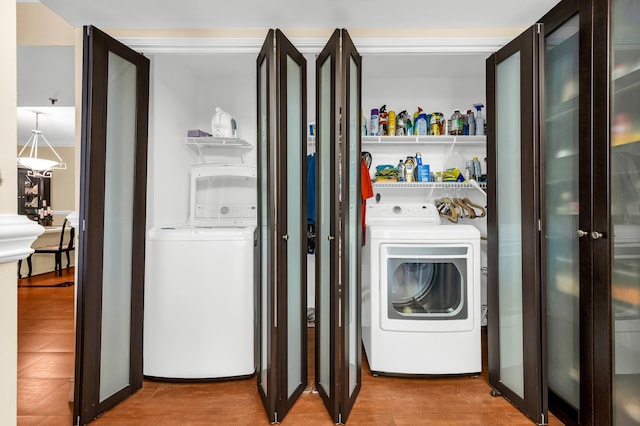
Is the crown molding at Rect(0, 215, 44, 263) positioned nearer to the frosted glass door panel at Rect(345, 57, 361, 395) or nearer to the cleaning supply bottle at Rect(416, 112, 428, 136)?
the frosted glass door panel at Rect(345, 57, 361, 395)

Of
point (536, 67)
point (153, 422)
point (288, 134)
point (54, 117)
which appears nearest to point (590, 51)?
point (536, 67)

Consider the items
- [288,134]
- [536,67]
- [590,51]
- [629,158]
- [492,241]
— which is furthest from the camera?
[492,241]

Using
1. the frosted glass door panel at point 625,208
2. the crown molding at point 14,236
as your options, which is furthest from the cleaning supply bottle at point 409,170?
the crown molding at point 14,236

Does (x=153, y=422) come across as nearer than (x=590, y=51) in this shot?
No

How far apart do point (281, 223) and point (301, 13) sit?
1248 mm

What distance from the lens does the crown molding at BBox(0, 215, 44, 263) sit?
0.63 meters

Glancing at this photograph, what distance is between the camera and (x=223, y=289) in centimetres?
221

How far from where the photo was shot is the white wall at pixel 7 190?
0.65 meters

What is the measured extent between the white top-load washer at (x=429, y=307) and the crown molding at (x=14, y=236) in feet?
6.08

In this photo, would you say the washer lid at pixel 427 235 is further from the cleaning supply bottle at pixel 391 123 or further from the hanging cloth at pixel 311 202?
the cleaning supply bottle at pixel 391 123

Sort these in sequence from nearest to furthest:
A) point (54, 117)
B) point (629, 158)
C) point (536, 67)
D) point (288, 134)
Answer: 1. point (629, 158)
2. point (536, 67)
3. point (288, 134)
4. point (54, 117)

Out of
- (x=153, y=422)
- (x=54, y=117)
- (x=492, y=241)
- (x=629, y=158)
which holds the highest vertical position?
(x=54, y=117)

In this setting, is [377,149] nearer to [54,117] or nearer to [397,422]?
[397,422]

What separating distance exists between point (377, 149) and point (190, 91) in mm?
1723
